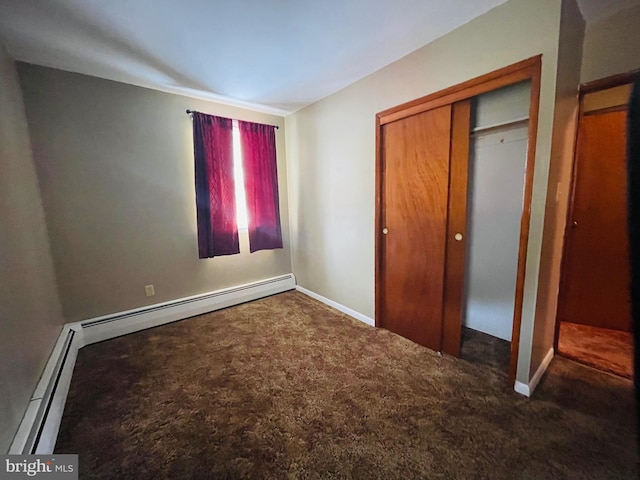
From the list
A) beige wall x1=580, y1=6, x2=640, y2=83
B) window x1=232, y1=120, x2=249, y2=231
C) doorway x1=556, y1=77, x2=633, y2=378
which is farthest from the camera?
window x1=232, y1=120, x2=249, y2=231

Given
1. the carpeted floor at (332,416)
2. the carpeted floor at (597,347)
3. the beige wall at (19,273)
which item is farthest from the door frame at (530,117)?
the beige wall at (19,273)

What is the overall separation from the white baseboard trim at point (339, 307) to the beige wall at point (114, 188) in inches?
49.0

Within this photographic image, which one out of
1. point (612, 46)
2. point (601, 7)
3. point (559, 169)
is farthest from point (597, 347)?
point (601, 7)

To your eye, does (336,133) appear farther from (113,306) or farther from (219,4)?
(113,306)

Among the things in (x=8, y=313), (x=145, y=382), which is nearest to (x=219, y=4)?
(x=8, y=313)

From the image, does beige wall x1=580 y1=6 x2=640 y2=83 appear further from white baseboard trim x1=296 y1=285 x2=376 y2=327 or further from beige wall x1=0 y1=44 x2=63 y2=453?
beige wall x1=0 y1=44 x2=63 y2=453

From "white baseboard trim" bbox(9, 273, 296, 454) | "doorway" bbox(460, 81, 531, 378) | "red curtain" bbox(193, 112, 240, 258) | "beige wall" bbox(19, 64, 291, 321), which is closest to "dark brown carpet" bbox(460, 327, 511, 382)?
"doorway" bbox(460, 81, 531, 378)

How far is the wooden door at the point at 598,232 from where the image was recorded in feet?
7.74

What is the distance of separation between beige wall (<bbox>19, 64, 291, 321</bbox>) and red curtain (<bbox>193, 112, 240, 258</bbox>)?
12 cm

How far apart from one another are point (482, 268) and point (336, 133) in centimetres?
196

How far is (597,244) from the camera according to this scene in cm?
251

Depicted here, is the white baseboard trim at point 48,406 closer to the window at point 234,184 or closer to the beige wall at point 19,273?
the beige wall at point 19,273

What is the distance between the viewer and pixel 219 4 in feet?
5.06

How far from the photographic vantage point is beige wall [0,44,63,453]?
4.22 ft
